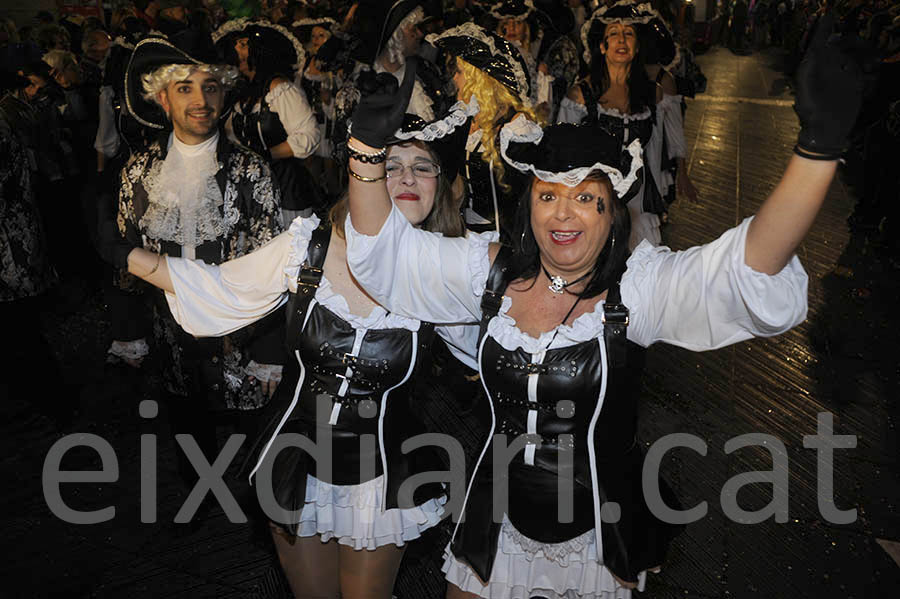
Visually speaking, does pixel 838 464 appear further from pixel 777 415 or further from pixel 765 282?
pixel 765 282

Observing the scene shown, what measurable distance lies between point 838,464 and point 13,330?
5.32m

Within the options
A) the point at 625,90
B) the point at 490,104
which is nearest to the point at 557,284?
the point at 490,104

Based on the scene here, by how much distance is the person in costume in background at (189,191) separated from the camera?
3123 millimetres

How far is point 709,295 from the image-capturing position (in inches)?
67.1

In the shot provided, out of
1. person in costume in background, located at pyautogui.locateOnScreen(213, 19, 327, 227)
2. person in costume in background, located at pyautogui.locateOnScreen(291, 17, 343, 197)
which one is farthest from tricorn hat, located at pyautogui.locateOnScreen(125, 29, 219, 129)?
person in costume in background, located at pyautogui.locateOnScreen(291, 17, 343, 197)

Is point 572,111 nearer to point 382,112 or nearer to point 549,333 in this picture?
point 549,333

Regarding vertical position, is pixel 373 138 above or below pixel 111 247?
above

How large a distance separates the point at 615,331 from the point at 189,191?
207 centimetres

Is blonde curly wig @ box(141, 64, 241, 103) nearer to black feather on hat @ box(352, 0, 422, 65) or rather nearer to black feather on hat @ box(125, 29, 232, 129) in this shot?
black feather on hat @ box(125, 29, 232, 129)

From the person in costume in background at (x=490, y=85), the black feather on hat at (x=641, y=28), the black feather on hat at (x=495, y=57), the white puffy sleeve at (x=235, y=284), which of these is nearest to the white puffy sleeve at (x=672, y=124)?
the black feather on hat at (x=641, y=28)

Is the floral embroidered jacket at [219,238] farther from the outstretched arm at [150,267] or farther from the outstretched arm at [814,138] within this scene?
the outstretched arm at [814,138]

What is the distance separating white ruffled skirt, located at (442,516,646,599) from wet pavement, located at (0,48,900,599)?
3.51 ft

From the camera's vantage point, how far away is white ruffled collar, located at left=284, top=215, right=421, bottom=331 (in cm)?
226

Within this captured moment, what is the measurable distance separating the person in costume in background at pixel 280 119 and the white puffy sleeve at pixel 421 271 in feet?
9.02
